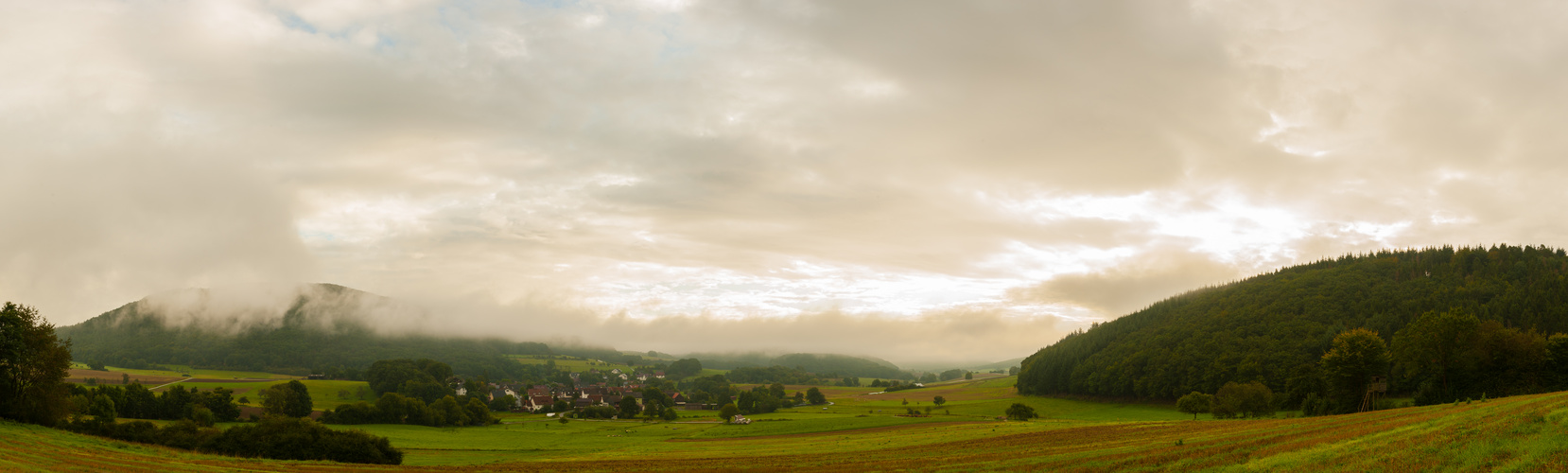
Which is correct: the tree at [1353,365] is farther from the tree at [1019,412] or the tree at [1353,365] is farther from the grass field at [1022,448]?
the tree at [1019,412]

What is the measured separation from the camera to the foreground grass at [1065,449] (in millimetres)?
20047

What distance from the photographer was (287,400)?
10894cm

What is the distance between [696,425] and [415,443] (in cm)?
4638

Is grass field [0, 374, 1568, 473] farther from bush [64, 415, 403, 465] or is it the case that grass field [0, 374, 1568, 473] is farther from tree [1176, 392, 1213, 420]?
tree [1176, 392, 1213, 420]

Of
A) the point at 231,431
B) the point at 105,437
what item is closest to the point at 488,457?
the point at 231,431

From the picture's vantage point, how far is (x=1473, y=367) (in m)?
72.4

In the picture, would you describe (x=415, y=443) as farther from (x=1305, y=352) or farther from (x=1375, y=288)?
(x=1375, y=288)

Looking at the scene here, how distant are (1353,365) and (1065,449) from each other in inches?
2190

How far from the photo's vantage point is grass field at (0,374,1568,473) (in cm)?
2025

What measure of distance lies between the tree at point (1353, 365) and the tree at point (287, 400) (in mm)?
141615

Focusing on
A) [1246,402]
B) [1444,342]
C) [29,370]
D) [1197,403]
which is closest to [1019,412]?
[1197,403]

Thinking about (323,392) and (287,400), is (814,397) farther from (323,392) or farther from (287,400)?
(287,400)

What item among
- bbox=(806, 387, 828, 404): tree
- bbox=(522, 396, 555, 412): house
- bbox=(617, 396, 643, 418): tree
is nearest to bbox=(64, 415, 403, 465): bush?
bbox=(617, 396, 643, 418): tree

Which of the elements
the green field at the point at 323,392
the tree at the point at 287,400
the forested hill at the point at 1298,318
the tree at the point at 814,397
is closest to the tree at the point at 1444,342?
the forested hill at the point at 1298,318
